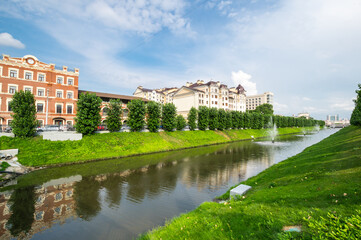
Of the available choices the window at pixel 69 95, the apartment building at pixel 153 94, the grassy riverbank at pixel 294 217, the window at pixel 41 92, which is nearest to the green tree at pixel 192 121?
the window at pixel 69 95

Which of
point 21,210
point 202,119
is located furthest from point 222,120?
point 21,210

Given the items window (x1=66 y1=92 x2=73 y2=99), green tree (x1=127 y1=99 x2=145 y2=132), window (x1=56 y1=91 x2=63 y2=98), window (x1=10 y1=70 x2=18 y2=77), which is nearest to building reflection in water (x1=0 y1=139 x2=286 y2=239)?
green tree (x1=127 y1=99 x2=145 y2=132)

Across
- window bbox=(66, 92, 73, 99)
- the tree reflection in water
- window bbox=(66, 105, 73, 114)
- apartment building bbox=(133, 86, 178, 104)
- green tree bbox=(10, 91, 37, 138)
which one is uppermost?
Answer: apartment building bbox=(133, 86, 178, 104)

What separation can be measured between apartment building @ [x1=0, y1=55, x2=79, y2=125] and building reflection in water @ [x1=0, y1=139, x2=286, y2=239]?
Answer: 3596cm

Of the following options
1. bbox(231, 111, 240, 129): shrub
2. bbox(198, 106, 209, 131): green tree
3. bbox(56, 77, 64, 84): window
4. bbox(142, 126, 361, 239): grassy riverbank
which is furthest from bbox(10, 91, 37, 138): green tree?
bbox(231, 111, 240, 129): shrub

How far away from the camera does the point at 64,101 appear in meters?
51.5

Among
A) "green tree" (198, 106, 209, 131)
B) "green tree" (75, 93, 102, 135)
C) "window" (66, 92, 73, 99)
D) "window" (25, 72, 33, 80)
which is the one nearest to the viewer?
"green tree" (75, 93, 102, 135)

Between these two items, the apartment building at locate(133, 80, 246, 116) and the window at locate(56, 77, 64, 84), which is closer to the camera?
the window at locate(56, 77, 64, 84)

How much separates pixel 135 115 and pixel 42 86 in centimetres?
2881

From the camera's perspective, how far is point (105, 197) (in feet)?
56.1

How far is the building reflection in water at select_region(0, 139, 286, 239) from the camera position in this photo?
13.1 meters

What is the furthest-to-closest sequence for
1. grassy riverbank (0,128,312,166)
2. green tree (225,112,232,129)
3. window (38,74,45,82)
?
green tree (225,112,232,129) → window (38,74,45,82) → grassy riverbank (0,128,312,166)

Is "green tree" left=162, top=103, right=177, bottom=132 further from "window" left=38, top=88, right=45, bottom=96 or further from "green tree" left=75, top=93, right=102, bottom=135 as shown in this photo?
"window" left=38, top=88, right=45, bottom=96

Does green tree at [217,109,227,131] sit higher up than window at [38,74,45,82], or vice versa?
window at [38,74,45,82]
